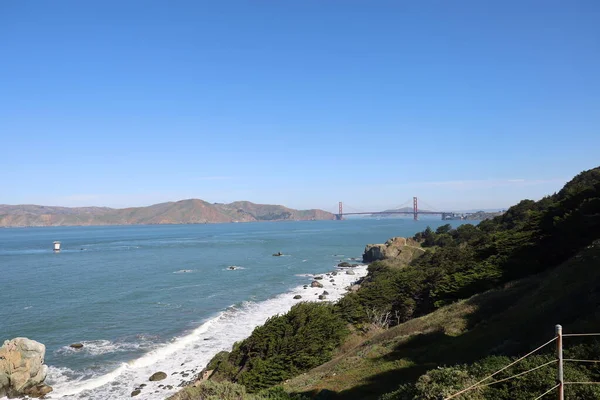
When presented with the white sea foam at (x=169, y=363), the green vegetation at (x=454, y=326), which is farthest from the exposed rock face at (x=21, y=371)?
the green vegetation at (x=454, y=326)

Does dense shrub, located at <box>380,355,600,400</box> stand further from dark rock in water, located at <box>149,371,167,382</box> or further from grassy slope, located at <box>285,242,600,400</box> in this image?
dark rock in water, located at <box>149,371,167,382</box>

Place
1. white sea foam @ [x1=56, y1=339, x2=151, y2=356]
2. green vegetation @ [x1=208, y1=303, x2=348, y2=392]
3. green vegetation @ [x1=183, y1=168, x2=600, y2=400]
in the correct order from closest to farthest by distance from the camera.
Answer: green vegetation @ [x1=183, y1=168, x2=600, y2=400] < green vegetation @ [x1=208, y1=303, x2=348, y2=392] < white sea foam @ [x1=56, y1=339, x2=151, y2=356]

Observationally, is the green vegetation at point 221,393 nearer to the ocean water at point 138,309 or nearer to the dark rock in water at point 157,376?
the ocean water at point 138,309

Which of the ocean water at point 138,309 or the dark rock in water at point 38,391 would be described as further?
the ocean water at point 138,309

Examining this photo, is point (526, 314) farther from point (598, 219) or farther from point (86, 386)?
point (86, 386)

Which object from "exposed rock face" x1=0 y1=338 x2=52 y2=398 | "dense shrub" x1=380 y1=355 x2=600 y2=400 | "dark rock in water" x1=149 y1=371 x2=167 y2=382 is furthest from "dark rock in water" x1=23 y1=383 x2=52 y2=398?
"dense shrub" x1=380 y1=355 x2=600 y2=400
